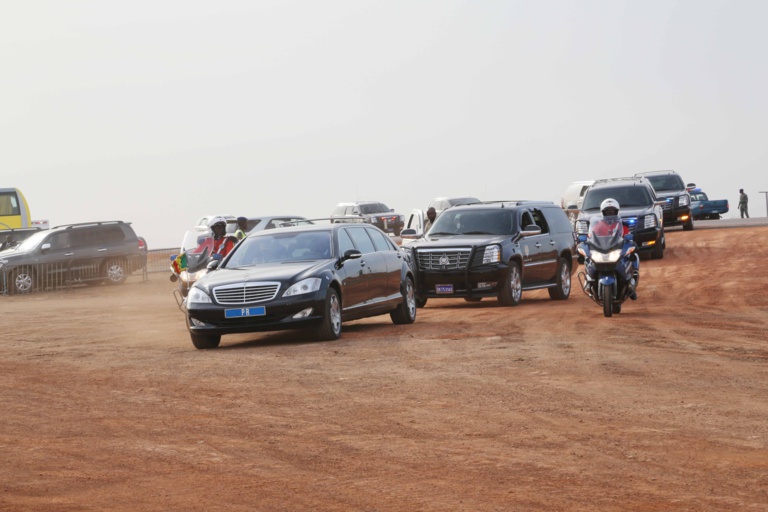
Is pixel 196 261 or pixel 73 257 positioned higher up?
pixel 196 261

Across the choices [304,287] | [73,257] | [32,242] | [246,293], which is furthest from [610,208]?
[32,242]

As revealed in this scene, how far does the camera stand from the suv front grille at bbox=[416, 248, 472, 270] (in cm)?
2309

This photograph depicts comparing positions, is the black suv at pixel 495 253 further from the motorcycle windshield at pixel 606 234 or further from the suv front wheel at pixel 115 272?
the suv front wheel at pixel 115 272

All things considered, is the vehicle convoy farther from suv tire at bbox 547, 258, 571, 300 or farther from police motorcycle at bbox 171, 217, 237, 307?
police motorcycle at bbox 171, 217, 237, 307

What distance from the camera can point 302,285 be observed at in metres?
16.8

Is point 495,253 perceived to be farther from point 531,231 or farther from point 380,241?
point 380,241

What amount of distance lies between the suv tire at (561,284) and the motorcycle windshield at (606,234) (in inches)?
202

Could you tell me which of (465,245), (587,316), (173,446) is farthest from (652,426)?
(465,245)

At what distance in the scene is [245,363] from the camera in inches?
584

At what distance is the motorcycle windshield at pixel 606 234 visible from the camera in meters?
20.0

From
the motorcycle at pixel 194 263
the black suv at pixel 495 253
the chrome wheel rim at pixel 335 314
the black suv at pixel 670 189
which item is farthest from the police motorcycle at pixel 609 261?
the black suv at pixel 670 189

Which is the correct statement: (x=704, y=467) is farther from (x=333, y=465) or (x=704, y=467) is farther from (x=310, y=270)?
(x=310, y=270)

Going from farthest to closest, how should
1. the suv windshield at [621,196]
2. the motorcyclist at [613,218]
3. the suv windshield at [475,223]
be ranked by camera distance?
the suv windshield at [621,196] < the suv windshield at [475,223] < the motorcyclist at [613,218]

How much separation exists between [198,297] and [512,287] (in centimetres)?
798
